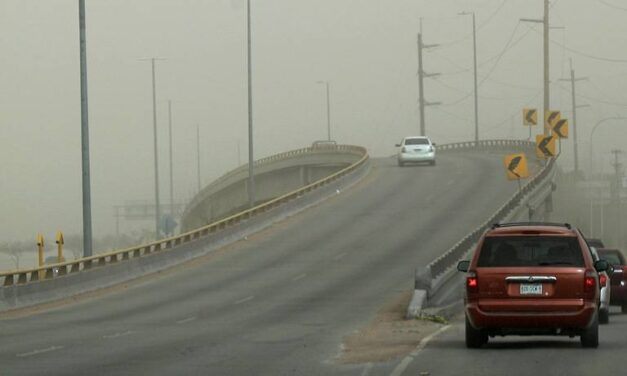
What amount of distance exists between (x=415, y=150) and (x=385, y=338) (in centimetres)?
6524

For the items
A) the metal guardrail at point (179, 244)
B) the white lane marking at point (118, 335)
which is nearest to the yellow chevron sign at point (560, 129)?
the metal guardrail at point (179, 244)

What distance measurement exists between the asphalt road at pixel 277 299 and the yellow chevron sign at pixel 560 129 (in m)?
4.62

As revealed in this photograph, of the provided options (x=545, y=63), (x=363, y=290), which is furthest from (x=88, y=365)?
(x=545, y=63)

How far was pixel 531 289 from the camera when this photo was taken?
1866 centimetres

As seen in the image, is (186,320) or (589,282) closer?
(589,282)

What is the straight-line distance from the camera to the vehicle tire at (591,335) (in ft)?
61.6

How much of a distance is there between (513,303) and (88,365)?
5.69 meters

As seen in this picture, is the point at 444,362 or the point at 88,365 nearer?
the point at 444,362

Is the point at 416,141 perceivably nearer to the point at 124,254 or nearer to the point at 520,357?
the point at 124,254

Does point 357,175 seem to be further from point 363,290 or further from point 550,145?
point 363,290

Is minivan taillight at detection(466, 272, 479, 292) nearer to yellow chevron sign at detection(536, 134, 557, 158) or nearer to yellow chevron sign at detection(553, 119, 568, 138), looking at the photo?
yellow chevron sign at detection(536, 134, 557, 158)

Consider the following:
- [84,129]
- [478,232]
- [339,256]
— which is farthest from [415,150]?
[84,129]

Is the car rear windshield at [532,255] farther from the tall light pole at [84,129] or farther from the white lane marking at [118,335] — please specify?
the tall light pole at [84,129]

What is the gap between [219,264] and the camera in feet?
160
